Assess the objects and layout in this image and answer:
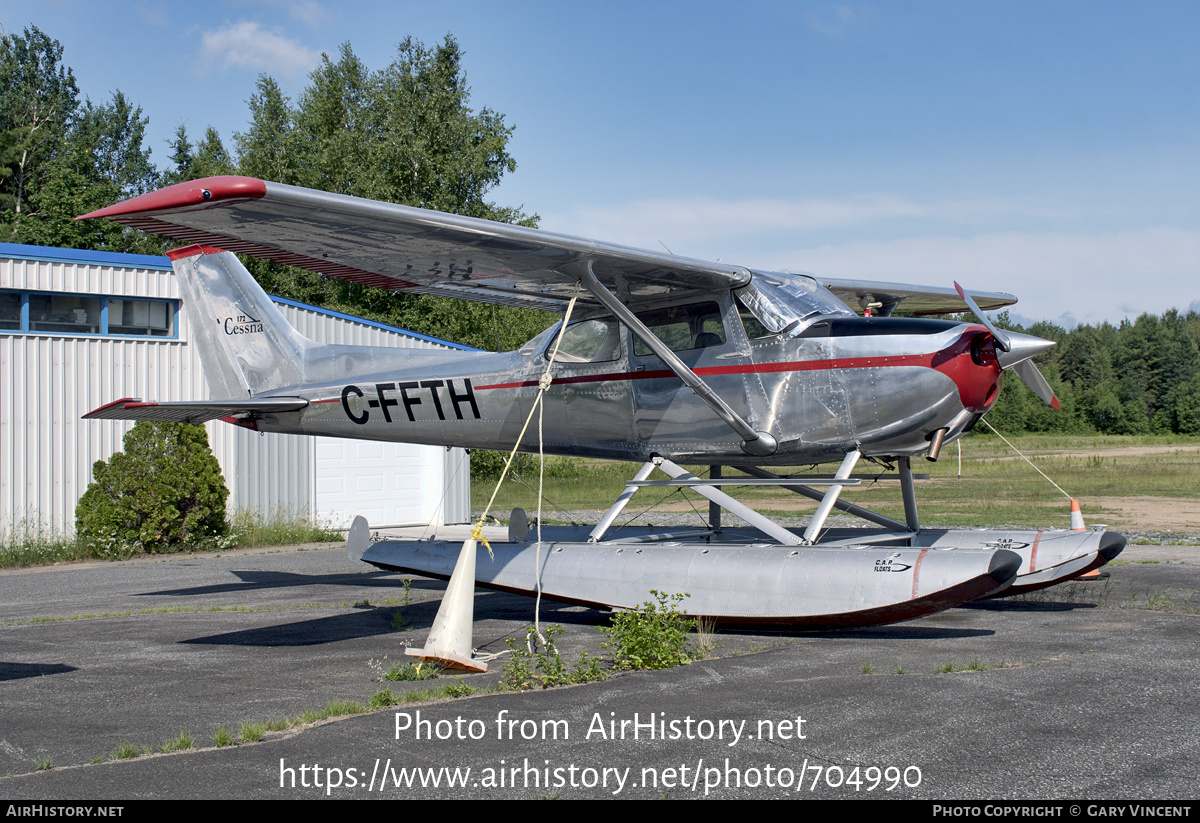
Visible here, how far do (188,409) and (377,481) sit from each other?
985cm

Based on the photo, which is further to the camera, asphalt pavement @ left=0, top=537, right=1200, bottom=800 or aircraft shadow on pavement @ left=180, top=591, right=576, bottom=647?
aircraft shadow on pavement @ left=180, top=591, right=576, bottom=647

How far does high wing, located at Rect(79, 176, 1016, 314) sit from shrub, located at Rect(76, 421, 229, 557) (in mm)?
8774

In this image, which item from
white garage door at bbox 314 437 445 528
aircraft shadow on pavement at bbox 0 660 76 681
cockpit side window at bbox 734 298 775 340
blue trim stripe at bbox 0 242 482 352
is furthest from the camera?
white garage door at bbox 314 437 445 528

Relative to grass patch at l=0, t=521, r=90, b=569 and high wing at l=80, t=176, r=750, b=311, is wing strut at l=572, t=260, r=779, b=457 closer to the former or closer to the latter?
high wing at l=80, t=176, r=750, b=311

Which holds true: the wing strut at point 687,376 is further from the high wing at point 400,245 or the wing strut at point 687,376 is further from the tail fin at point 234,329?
the tail fin at point 234,329

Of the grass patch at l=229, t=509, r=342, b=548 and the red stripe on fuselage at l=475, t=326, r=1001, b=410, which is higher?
the red stripe on fuselage at l=475, t=326, r=1001, b=410

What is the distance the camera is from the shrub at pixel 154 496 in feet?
51.6

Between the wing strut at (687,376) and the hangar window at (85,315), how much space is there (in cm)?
1196

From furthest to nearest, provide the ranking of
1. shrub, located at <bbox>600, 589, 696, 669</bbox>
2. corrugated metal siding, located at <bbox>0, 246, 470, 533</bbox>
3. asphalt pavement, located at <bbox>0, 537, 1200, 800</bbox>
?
corrugated metal siding, located at <bbox>0, 246, 470, 533</bbox> → shrub, located at <bbox>600, 589, 696, 669</bbox> → asphalt pavement, located at <bbox>0, 537, 1200, 800</bbox>

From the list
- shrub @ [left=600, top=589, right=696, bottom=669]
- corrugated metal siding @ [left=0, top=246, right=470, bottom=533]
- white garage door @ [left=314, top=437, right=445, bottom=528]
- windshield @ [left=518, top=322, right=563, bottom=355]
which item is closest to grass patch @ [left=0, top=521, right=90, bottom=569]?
corrugated metal siding @ [left=0, top=246, right=470, bottom=533]

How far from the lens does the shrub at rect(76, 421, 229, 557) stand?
619 inches

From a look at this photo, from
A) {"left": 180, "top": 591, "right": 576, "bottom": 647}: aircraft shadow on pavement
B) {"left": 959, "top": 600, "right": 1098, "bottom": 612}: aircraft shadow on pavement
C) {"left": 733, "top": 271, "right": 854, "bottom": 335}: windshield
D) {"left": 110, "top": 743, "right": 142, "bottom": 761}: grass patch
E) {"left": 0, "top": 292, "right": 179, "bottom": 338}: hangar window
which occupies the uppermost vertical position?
{"left": 0, "top": 292, "right": 179, "bottom": 338}: hangar window

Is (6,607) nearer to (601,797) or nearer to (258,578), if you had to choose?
(258,578)

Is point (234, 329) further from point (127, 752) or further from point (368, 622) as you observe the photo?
Answer: point (127, 752)
